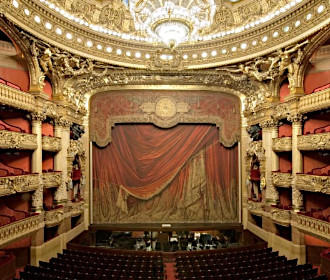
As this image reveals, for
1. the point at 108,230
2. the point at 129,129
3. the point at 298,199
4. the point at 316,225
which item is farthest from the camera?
the point at 129,129

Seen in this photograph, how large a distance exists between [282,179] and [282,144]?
1.23 m

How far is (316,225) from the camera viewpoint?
760 cm

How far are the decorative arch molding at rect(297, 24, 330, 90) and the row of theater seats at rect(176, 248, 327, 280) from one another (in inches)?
224

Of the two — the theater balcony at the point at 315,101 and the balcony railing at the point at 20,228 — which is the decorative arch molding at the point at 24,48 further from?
the theater balcony at the point at 315,101

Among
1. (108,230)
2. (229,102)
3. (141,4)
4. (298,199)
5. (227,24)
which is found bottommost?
(108,230)

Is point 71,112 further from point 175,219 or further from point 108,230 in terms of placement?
point 175,219

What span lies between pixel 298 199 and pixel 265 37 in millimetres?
5615

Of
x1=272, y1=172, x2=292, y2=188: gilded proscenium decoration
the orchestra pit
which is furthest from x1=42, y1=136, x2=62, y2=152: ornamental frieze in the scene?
x1=272, y1=172, x2=292, y2=188: gilded proscenium decoration

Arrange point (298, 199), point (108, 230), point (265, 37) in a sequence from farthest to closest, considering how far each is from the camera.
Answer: point (108, 230) < point (265, 37) < point (298, 199)

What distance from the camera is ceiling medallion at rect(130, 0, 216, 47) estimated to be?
6.42 metres

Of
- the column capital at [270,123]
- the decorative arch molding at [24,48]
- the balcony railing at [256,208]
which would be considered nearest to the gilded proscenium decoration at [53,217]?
the decorative arch molding at [24,48]

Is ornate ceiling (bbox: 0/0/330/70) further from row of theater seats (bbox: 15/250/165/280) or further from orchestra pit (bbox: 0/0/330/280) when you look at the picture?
row of theater seats (bbox: 15/250/165/280)

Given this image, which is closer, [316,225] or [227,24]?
[316,225]

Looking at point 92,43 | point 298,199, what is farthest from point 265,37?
point 92,43
